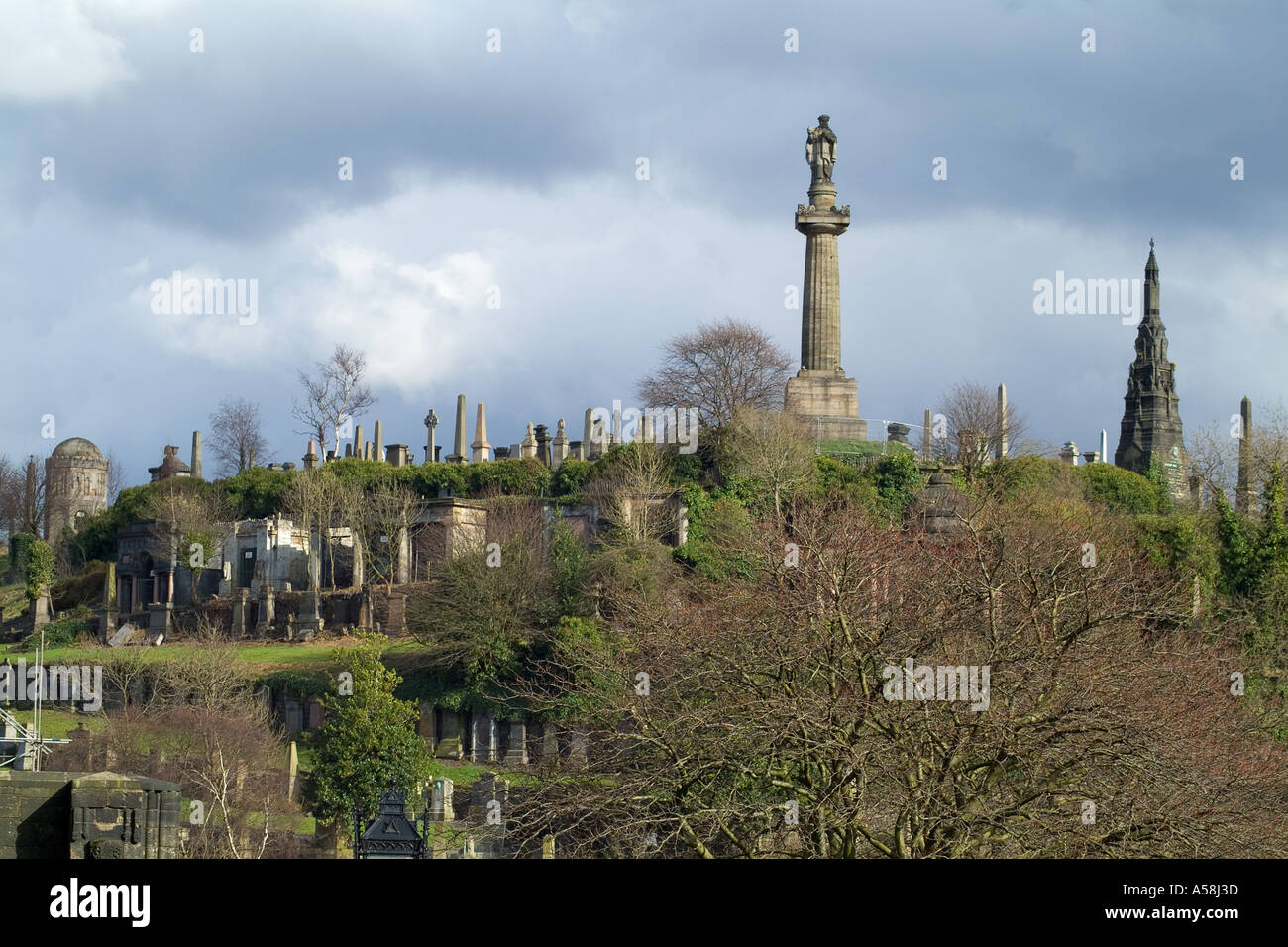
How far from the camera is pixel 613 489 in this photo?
58250 mm

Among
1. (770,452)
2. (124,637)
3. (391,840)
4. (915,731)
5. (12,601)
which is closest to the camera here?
(391,840)

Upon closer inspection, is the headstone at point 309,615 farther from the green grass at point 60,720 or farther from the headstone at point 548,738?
the headstone at point 548,738

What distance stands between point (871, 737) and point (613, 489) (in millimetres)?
36081

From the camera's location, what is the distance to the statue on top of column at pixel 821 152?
218 feet

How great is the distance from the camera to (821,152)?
66.6m

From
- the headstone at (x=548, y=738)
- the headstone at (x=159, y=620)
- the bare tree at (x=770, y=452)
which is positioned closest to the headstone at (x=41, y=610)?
the headstone at (x=159, y=620)

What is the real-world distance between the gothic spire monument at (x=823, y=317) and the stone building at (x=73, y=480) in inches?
1889

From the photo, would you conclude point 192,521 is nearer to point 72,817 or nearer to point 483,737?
point 483,737

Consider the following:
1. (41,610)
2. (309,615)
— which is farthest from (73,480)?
(309,615)

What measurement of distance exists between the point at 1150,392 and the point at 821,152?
154ft

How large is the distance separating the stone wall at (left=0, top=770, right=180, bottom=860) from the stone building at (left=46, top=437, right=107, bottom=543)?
76.1 metres

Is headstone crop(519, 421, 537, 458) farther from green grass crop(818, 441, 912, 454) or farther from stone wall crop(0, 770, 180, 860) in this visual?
stone wall crop(0, 770, 180, 860)
